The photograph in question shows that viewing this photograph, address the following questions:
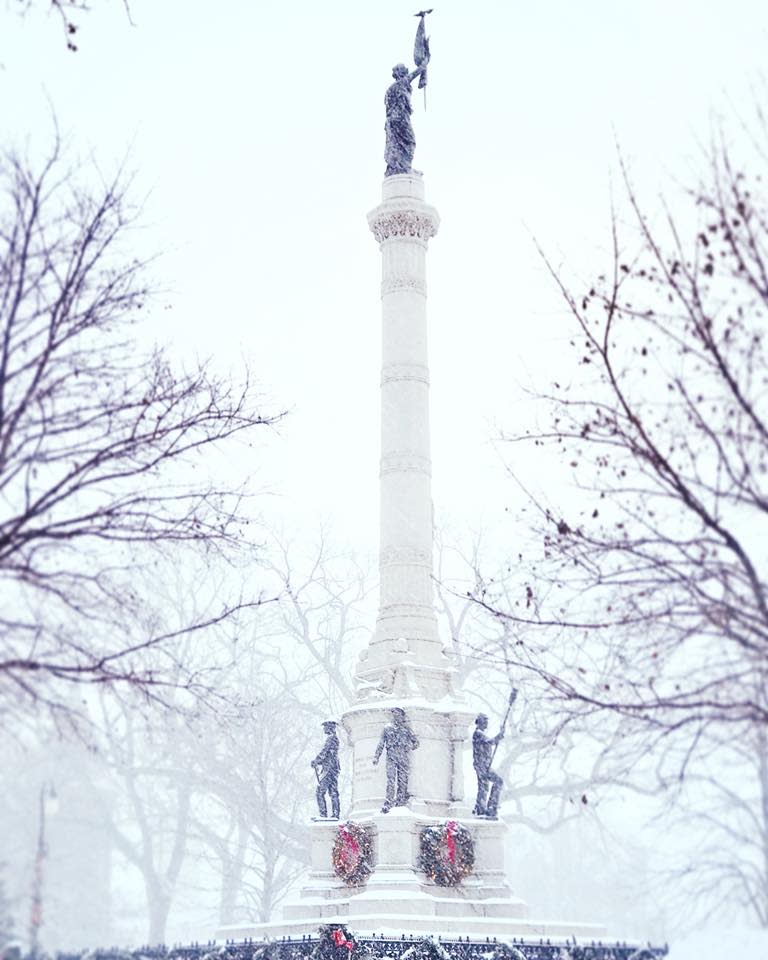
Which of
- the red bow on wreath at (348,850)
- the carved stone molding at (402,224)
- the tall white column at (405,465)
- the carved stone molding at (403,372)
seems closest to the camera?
the red bow on wreath at (348,850)

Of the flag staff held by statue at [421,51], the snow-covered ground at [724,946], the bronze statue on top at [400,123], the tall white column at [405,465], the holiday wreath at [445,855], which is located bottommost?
the snow-covered ground at [724,946]

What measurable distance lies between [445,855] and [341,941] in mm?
4112

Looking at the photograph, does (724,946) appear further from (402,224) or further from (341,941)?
(402,224)

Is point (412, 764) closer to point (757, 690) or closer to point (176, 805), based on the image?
point (757, 690)

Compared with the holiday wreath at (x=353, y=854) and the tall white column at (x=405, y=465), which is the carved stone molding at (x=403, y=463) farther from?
the holiday wreath at (x=353, y=854)

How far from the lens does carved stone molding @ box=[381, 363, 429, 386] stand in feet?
74.2

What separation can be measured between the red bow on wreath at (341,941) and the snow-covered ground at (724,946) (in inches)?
211

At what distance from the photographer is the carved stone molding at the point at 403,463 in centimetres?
2203

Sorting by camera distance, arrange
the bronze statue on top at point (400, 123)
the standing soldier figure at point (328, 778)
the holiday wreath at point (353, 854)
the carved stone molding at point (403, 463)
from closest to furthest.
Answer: the holiday wreath at point (353, 854)
the standing soldier figure at point (328, 778)
the carved stone molding at point (403, 463)
the bronze statue on top at point (400, 123)

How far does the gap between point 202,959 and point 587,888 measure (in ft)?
129

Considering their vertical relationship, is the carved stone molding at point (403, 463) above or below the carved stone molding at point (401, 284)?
below

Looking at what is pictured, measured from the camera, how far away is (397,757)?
61.7ft

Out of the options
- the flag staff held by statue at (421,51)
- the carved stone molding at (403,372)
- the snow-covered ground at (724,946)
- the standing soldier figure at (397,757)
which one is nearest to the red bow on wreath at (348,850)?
the standing soldier figure at (397,757)

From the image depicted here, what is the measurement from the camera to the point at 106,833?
36.6 metres
